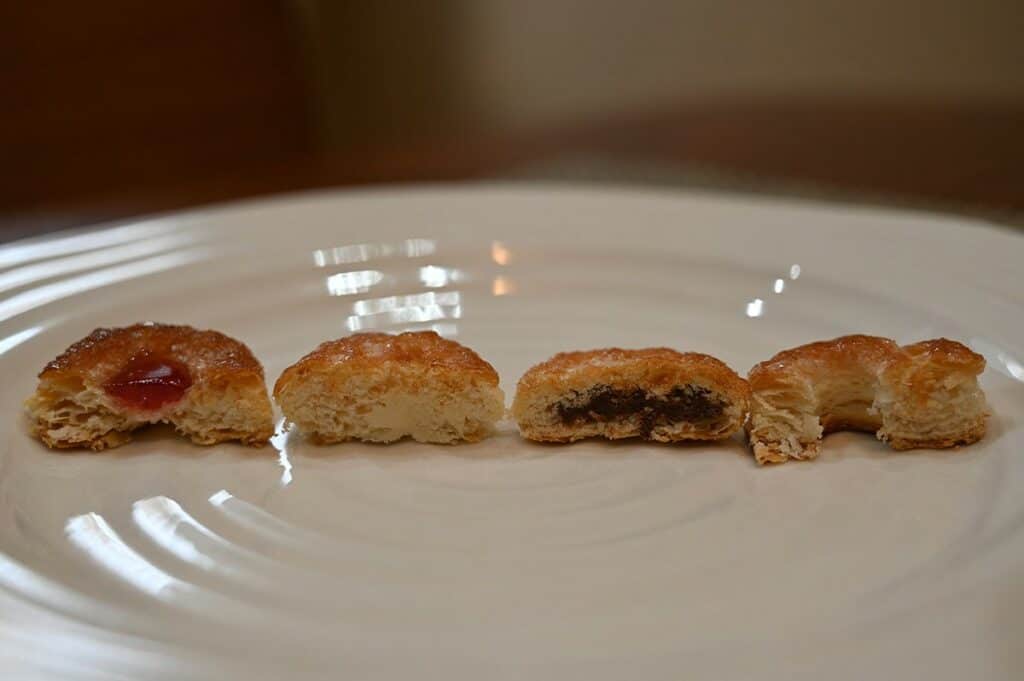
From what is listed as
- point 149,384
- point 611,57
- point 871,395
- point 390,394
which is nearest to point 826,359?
point 871,395

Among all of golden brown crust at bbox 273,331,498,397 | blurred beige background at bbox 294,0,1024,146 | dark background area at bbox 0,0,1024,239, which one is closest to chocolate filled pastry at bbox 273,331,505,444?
golden brown crust at bbox 273,331,498,397

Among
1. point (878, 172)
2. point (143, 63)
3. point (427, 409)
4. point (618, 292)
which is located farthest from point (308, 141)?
point (427, 409)

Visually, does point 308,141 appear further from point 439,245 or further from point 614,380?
point 614,380

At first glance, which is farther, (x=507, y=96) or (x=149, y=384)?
(x=507, y=96)

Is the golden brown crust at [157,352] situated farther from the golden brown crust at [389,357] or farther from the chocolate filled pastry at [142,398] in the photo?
the golden brown crust at [389,357]

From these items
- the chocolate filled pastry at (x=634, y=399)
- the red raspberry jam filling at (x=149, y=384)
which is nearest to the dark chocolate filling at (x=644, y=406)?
the chocolate filled pastry at (x=634, y=399)

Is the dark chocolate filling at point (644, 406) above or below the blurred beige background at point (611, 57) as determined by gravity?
below

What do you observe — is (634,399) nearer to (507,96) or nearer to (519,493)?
(519,493)
